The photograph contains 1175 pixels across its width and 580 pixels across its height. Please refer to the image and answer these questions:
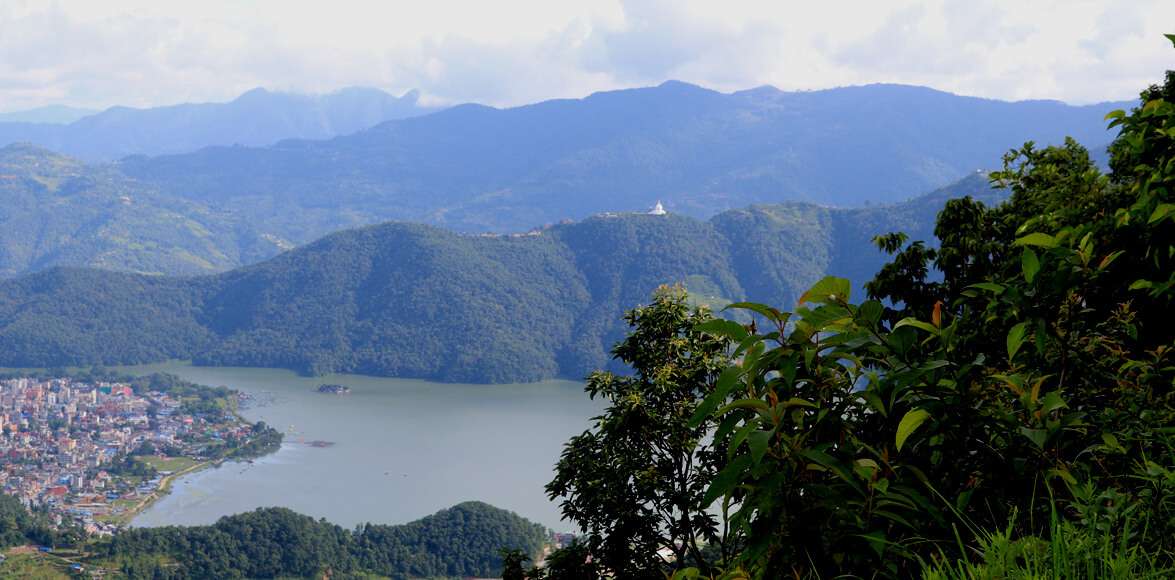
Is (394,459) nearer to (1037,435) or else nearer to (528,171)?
(1037,435)

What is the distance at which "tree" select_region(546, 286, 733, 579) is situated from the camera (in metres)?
4.24

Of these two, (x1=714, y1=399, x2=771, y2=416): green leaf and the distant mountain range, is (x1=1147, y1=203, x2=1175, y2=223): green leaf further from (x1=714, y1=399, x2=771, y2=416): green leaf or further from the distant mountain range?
the distant mountain range

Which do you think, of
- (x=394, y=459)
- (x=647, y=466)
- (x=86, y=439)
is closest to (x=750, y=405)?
(x=647, y=466)

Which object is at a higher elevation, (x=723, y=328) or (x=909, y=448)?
(x=723, y=328)

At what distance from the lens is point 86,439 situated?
45125 millimetres

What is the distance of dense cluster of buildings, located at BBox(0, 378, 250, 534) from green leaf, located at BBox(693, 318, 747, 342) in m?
32.1

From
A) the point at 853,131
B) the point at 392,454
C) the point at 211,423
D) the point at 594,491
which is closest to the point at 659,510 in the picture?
the point at 594,491

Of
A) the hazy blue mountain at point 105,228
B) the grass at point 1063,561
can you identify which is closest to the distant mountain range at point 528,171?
the hazy blue mountain at point 105,228

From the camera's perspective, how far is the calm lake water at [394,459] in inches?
1208

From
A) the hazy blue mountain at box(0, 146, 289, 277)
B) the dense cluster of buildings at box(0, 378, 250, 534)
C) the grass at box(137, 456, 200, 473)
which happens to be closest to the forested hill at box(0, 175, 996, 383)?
the dense cluster of buildings at box(0, 378, 250, 534)

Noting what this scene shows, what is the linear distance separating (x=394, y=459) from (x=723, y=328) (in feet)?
119

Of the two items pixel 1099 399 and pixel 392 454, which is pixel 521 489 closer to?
pixel 392 454

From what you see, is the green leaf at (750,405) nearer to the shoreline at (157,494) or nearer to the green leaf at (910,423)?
the green leaf at (910,423)

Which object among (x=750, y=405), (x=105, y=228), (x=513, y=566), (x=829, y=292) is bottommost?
(x=513, y=566)
